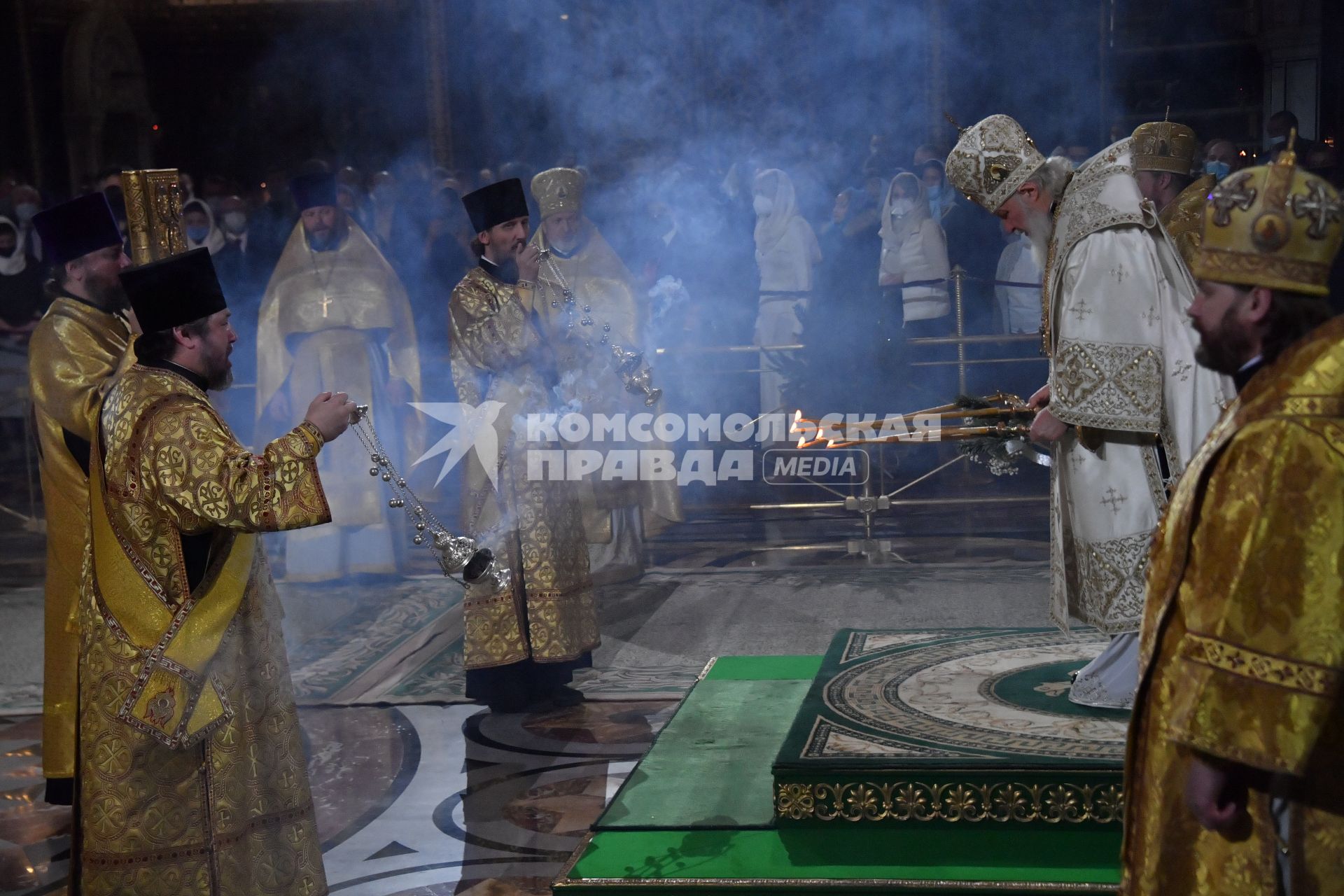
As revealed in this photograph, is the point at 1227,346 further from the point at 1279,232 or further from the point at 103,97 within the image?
the point at 103,97

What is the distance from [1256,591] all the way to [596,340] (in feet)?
12.8

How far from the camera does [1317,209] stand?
169 centimetres

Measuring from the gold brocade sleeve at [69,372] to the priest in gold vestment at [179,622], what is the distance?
3.53 ft

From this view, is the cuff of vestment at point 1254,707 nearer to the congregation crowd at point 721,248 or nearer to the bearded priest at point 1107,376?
the bearded priest at point 1107,376

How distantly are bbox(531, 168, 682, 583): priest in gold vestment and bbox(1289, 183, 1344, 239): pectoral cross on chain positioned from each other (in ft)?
11.2

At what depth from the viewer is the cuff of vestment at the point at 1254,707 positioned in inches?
62.2

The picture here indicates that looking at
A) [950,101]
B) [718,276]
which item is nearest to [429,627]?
[718,276]

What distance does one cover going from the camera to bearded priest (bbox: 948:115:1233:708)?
3.04 m

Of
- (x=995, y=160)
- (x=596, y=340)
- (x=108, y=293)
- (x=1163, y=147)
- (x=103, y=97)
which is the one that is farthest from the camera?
(x=103, y=97)

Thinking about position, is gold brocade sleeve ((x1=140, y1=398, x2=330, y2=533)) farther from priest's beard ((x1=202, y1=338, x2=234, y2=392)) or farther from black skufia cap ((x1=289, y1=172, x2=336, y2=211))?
black skufia cap ((x1=289, y1=172, x2=336, y2=211))

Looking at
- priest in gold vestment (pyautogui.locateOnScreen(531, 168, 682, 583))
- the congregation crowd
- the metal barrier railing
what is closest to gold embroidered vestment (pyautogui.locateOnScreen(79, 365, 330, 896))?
priest in gold vestment (pyautogui.locateOnScreen(531, 168, 682, 583))

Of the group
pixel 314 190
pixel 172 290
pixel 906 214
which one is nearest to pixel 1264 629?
pixel 172 290

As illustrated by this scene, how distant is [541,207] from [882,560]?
2498mm

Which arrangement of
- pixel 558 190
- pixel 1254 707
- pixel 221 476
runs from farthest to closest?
pixel 558 190 → pixel 221 476 → pixel 1254 707
